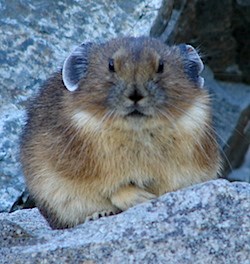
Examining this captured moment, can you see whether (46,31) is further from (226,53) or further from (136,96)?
(136,96)

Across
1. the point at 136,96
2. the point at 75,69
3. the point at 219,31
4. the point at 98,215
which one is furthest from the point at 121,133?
the point at 219,31

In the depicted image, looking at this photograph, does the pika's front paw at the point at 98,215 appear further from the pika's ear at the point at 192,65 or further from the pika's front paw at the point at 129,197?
the pika's ear at the point at 192,65

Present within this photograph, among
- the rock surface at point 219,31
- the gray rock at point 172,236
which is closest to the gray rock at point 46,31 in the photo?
the rock surface at point 219,31

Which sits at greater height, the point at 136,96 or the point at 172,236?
the point at 136,96

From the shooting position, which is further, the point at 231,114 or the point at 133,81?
the point at 231,114

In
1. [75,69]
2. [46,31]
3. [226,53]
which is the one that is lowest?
[226,53]

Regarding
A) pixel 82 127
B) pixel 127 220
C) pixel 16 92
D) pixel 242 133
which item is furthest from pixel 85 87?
pixel 242 133

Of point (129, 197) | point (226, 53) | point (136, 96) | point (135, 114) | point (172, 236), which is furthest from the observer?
point (226, 53)
